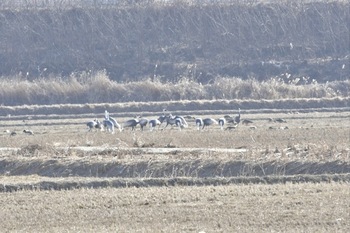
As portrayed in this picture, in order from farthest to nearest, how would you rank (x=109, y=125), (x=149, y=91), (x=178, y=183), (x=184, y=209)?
1. (x=149, y=91)
2. (x=109, y=125)
3. (x=178, y=183)
4. (x=184, y=209)

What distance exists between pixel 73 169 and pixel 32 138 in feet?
29.0

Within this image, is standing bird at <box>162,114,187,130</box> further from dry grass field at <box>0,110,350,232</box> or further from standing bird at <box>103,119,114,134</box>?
dry grass field at <box>0,110,350,232</box>

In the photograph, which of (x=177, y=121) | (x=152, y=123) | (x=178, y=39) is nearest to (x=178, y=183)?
(x=177, y=121)

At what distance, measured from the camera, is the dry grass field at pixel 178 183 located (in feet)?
51.6

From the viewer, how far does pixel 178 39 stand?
226 feet

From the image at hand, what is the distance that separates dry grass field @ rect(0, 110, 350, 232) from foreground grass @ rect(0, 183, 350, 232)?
16 mm

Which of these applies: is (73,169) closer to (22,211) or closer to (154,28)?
(22,211)

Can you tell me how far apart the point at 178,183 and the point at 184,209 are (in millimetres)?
3786

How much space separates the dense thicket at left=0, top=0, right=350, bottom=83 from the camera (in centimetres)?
6475

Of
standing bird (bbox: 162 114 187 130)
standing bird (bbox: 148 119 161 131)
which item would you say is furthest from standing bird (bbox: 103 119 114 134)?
standing bird (bbox: 162 114 187 130)

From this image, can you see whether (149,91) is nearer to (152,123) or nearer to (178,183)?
(152,123)

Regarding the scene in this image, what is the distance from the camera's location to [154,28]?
231 feet

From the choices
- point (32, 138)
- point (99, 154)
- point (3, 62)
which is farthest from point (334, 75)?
point (99, 154)

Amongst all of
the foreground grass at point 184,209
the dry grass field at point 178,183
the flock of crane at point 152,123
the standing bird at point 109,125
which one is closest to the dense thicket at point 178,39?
the flock of crane at point 152,123
